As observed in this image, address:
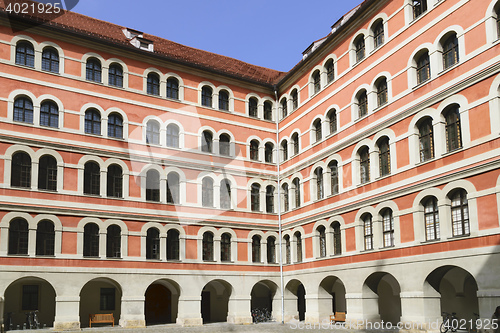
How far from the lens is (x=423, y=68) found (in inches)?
976

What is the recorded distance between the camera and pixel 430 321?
22891 mm

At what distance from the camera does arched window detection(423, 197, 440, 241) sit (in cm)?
2298

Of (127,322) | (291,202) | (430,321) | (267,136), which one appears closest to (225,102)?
(267,136)

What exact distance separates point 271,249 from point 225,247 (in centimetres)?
335

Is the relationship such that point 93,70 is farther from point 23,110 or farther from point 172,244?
point 172,244

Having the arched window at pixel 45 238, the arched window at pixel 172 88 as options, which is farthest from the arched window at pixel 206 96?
the arched window at pixel 45 238

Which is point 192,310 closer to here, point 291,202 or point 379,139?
point 291,202

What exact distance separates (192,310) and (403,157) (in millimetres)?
14774

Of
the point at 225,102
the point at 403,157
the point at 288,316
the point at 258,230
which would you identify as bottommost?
the point at 288,316

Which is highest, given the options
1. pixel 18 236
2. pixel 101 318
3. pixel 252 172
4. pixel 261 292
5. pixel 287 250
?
pixel 252 172

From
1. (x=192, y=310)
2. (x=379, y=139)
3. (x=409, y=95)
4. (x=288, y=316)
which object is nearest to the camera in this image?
(x=409, y=95)

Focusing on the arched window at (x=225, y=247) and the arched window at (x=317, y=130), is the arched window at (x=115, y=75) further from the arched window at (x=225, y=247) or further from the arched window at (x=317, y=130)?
the arched window at (x=317, y=130)

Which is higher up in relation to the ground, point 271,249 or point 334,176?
point 334,176

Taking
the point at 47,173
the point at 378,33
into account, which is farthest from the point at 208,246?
the point at 378,33
